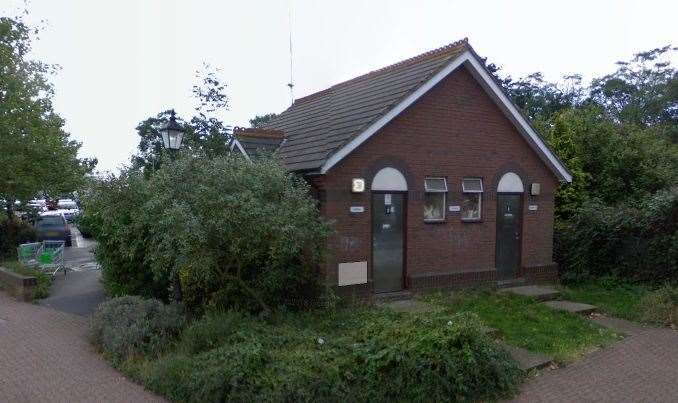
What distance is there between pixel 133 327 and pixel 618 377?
22.3ft

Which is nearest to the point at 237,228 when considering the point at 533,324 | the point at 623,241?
the point at 533,324

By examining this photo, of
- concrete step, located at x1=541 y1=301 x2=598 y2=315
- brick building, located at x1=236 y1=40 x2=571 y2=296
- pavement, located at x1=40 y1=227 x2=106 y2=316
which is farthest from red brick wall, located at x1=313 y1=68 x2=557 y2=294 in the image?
pavement, located at x1=40 y1=227 x2=106 y2=316

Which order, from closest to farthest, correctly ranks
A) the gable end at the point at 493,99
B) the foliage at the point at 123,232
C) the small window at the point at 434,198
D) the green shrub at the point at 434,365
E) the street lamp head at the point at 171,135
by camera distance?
the green shrub at the point at 434,365 < the gable end at the point at 493,99 < the foliage at the point at 123,232 < the street lamp head at the point at 171,135 < the small window at the point at 434,198

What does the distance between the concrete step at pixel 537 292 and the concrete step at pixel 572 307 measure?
29 centimetres

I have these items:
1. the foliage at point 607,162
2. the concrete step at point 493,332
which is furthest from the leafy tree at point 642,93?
the concrete step at point 493,332

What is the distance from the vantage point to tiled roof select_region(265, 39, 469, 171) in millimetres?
10531

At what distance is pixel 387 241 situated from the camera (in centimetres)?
1105

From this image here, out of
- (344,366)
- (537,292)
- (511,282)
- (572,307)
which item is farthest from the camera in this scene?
(511,282)

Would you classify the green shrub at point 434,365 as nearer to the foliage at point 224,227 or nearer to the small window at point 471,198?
the foliage at point 224,227

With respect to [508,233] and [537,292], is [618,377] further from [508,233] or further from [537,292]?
[508,233]

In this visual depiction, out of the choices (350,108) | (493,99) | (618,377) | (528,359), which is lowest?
(618,377)

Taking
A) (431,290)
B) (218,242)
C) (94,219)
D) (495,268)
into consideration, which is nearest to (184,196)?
(218,242)

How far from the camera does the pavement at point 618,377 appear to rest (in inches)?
253

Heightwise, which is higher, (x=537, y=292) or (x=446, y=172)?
(x=446, y=172)
